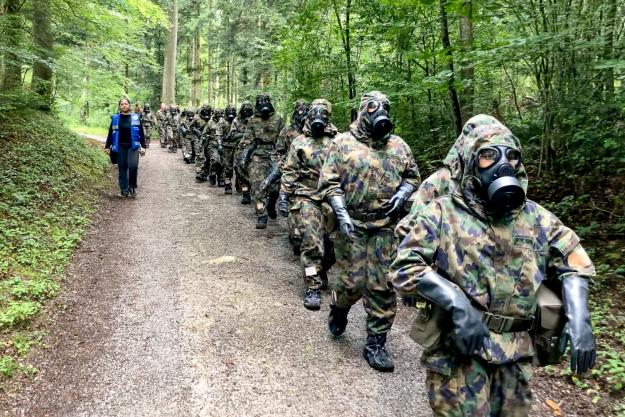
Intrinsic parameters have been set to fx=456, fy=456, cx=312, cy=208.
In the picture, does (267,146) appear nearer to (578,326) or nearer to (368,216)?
(368,216)

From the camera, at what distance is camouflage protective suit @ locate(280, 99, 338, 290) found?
5922 millimetres

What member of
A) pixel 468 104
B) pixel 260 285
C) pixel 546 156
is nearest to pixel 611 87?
pixel 546 156

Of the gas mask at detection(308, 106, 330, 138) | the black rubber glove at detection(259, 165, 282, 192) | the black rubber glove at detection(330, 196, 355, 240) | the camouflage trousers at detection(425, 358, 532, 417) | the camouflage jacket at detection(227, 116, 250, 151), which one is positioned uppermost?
the camouflage jacket at detection(227, 116, 250, 151)

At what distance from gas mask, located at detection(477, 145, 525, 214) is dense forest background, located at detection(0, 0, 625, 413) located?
2.58 m

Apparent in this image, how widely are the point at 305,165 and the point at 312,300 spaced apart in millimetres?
1991

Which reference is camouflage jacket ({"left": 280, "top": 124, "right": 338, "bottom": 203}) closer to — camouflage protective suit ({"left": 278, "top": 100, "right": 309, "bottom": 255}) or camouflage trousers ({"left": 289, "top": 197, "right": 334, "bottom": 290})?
camouflage trousers ({"left": 289, "top": 197, "right": 334, "bottom": 290})

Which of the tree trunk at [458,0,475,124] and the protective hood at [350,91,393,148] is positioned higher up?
the tree trunk at [458,0,475,124]

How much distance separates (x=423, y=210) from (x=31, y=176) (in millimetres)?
8380

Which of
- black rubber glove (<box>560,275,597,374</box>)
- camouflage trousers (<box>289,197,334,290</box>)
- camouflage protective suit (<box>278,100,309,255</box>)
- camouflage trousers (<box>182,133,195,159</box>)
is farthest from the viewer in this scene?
camouflage trousers (<box>182,133,195,159</box>)

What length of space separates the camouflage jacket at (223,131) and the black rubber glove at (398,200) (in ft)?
28.2

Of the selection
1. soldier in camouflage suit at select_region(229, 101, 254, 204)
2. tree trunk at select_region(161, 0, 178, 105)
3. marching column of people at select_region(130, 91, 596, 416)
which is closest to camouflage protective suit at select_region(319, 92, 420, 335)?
marching column of people at select_region(130, 91, 596, 416)

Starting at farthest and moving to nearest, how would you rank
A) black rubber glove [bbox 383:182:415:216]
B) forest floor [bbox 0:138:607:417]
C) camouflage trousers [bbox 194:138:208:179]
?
camouflage trousers [bbox 194:138:208:179] → black rubber glove [bbox 383:182:415:216] → forest floor [bbox 0:138:607:417]

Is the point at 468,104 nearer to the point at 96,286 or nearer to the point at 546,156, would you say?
the point at 546,156

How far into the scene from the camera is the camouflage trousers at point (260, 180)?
352 inches
